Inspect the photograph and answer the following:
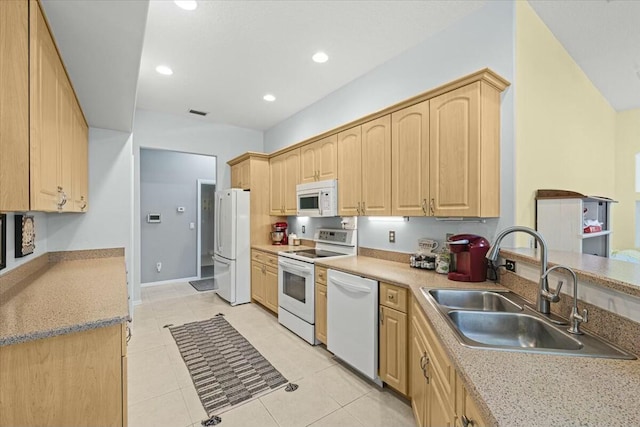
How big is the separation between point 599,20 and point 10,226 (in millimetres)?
4660

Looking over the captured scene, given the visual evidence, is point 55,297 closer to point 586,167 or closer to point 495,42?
point 495,42

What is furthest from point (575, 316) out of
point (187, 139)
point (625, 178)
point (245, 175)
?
point (187, 139)

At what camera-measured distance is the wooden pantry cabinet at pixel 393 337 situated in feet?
6.58

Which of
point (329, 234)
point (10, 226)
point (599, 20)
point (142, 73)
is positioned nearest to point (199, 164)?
point (142, 73)

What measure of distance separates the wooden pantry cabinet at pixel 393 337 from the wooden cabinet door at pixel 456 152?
28.0 inches

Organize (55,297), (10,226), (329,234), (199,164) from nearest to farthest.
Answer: (55,297) < (10,226) < (329,234) < (199,164)

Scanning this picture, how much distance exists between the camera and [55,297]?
1.65 m

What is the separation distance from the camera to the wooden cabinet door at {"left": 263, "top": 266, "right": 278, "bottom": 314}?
3.69 meters

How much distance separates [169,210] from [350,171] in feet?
13.5

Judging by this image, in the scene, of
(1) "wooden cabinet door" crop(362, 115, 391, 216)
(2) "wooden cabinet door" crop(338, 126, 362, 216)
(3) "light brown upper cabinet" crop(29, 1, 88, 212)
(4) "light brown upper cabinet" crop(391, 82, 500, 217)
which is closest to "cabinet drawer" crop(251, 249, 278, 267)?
(2) "wooden cabinet door" crop(338, 126, 362, 216)

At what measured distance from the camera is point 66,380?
124 centimetres

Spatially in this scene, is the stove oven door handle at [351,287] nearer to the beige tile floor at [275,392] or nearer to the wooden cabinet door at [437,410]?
the beige tile floor at [275,392]

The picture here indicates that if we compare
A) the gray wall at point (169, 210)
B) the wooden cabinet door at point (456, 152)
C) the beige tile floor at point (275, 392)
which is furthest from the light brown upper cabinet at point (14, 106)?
the gray wall at point (169, 210)

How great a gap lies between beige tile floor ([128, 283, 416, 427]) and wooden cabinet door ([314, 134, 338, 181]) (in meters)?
1.85
